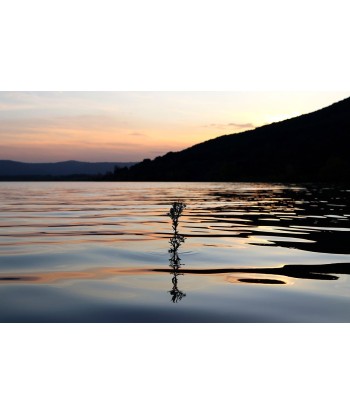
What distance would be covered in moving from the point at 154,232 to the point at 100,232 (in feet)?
7.94

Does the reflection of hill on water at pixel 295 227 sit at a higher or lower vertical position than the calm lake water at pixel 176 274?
lower

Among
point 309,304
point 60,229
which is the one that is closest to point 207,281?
point 309,304

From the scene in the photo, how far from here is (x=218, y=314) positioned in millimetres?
10273

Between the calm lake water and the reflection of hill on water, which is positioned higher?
the calm lake water

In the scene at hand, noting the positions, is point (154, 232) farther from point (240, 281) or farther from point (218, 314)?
point (218, 314)

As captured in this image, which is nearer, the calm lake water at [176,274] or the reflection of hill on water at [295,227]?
the calm lake water at [176,274]

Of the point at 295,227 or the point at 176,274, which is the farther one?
the point at 295,227

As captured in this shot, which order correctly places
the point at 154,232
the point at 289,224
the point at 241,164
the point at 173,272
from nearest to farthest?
the point at 173,272
the point at 154,232
the point at 289,224
the point at 241,164

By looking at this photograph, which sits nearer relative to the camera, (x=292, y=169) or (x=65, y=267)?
(x=65, y=267)

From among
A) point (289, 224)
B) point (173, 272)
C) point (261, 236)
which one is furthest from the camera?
point (289, 224)

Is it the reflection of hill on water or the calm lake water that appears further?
the reflection of hill on water

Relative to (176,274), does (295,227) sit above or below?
below

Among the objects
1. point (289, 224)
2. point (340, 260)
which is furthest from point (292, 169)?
point (340, 260)

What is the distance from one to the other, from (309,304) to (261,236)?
37.2ft
